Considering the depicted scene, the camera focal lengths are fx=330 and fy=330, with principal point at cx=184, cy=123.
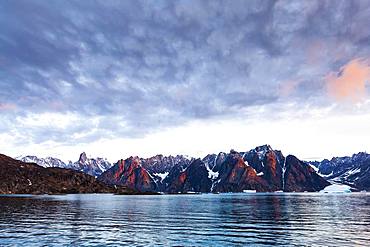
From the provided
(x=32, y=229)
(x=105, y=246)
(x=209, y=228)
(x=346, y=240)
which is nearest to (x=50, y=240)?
(x=105, y=246)

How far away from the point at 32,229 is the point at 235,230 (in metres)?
42.7

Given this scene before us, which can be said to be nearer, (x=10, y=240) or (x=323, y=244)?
(x=323, y=244)

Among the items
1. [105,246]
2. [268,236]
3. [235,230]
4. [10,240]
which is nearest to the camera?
[105,246]

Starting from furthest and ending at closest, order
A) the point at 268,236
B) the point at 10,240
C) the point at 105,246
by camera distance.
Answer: the point at 268,236 < the point at 10,240 < the point at 105,246

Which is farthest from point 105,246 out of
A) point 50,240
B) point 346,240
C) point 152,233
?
point 346,240

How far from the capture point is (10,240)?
54812 mm

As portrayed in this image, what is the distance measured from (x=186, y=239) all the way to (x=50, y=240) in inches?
895

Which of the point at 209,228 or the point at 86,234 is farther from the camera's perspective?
the point at 209,228

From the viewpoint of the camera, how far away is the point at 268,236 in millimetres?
61219

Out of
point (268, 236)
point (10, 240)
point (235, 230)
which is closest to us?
point (10, 240)

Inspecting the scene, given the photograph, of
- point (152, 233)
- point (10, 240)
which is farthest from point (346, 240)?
point (10, 240)

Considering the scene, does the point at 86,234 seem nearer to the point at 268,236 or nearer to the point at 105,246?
the point at 105,246

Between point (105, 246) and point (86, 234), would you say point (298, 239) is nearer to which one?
point (105, 246)

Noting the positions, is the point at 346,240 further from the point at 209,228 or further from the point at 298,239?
the point at 209,228
